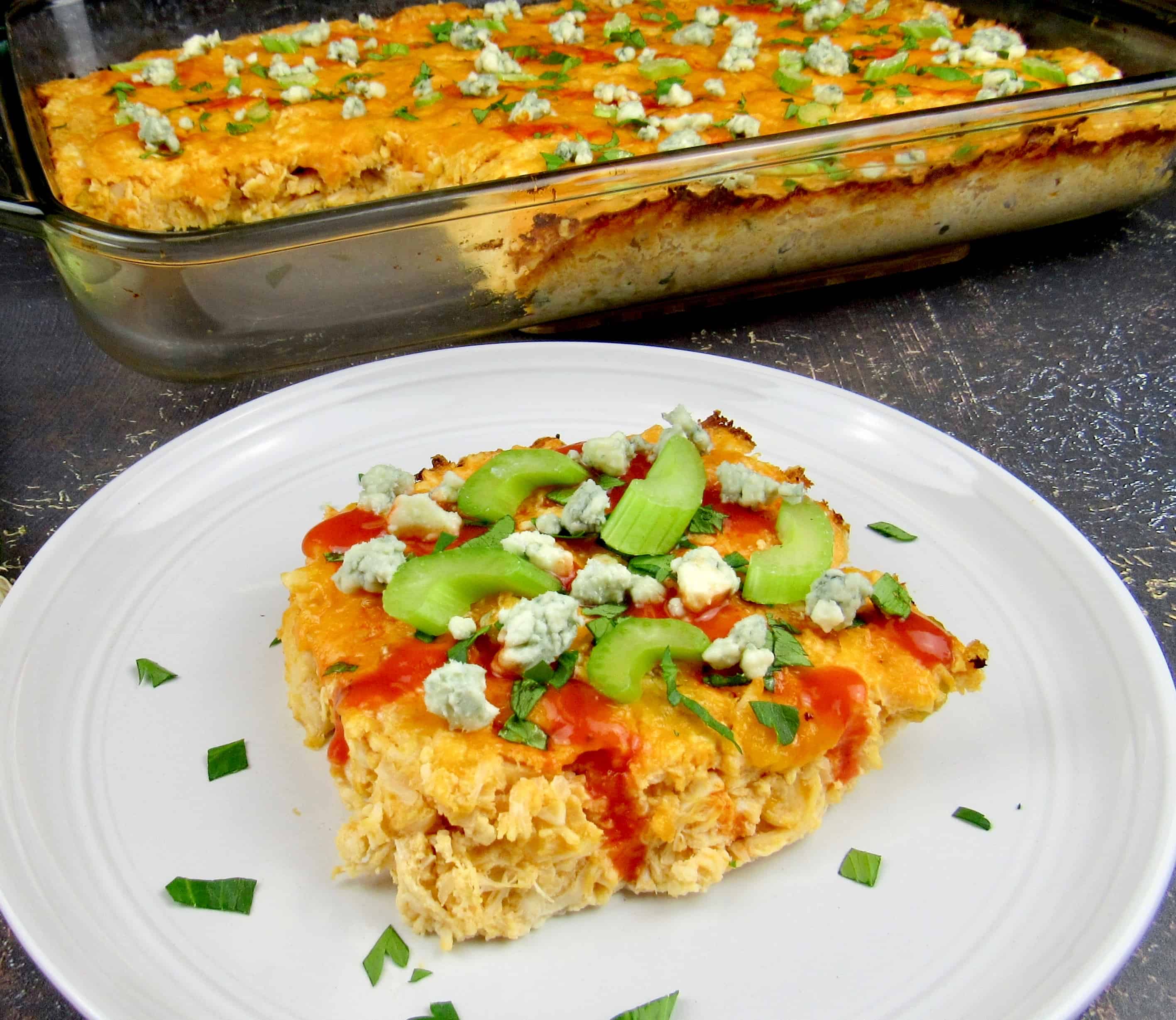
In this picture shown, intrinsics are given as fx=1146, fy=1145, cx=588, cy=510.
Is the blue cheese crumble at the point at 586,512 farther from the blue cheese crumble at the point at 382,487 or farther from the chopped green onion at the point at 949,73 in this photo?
the chopped green onion at the point at 949,73

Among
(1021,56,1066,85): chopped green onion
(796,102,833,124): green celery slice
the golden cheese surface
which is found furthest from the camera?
(1021,56,1066,85): chopped green onion

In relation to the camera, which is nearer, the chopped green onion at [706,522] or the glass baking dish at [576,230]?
the chopped green onion at [706,522]

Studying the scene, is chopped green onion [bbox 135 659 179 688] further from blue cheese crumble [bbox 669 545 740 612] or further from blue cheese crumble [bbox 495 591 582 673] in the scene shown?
blue cheese crumble [bbox 669 545 740 612]

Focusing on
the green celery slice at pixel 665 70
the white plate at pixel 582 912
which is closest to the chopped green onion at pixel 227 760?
the white plate at pixel 582 912

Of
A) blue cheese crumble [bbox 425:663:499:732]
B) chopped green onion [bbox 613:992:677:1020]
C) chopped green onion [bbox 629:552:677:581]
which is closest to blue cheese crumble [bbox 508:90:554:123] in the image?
chopped green onion [bbox 629:552:677:581]

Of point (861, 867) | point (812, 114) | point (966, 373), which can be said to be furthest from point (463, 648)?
point (812, 114)

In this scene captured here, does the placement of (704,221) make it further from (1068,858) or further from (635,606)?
(1068,858)

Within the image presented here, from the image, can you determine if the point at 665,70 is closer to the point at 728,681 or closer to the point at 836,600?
the point at 836,600
